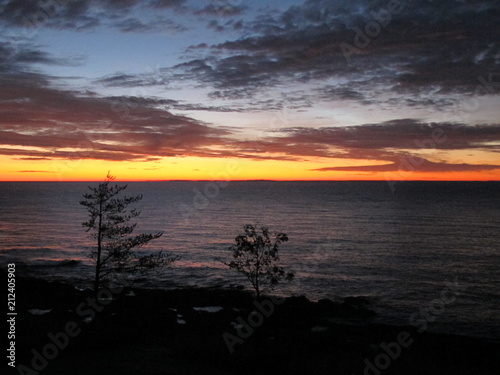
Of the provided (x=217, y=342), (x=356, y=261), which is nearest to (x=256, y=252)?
(x=217, y=342)

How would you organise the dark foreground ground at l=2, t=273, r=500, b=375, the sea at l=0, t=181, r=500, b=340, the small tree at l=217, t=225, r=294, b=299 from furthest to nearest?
the sea at l=0, t=181, r=500, b=340, the small tree at l=217, t=225, r=294, b=299, the dark foreground ground at l=2, t=273, r=500, b=375

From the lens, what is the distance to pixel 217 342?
2556cm

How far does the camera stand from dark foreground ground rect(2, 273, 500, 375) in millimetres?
21547

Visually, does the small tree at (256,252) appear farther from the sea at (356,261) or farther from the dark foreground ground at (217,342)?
the sea at (356,261)

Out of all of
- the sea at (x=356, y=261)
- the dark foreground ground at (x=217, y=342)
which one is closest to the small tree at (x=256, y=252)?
the dark foreground ground at (x=217, y=342)

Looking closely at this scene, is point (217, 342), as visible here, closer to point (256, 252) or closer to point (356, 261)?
point (256, 252)

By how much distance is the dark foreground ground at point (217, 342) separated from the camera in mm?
21547

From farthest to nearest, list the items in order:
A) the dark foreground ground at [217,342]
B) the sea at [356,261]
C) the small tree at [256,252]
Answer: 1. the sea at [356,261]
2. the small tree at [256,252]
3. the dark foreground ground at [217,342]

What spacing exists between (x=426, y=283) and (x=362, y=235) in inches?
1396

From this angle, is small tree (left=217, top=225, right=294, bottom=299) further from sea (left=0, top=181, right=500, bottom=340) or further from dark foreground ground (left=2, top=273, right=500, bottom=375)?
sea (left=0, top=181, right=500, bottom=340)

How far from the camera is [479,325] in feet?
116

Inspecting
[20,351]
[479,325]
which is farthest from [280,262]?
[20,351]

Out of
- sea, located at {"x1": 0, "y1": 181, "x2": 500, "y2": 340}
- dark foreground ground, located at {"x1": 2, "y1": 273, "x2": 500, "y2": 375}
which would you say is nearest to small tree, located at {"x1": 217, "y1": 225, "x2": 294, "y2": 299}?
dark foreground ground, located at {"x1": 2, "y1": 273, "x2": 500, "y2": 375}

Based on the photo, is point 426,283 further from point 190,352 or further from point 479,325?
point 190,352
